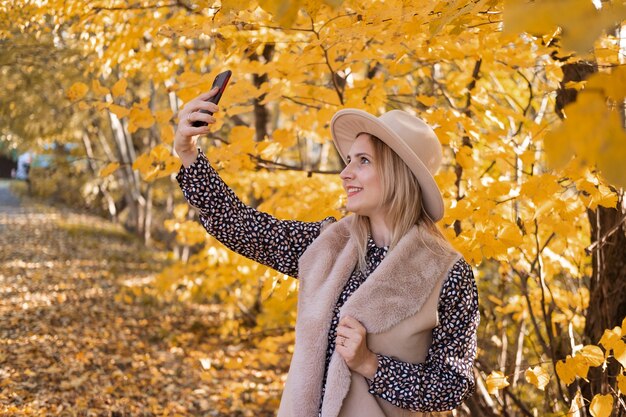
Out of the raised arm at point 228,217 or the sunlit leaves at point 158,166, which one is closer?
the raised arm at point 228,217

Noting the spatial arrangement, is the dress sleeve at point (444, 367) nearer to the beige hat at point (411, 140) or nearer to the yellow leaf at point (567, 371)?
the beige hat at point (411, 140)

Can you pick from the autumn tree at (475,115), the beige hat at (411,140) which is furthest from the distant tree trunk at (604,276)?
the beige hat at (411,140)

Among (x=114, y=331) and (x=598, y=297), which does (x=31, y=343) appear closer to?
(x=114, y=331)

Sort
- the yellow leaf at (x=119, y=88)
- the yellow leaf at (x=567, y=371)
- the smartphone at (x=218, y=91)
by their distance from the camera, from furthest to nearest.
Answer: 1. the yellow leaf at (x=119, y=88)
2. the yellow leaf at (x=567, y=371)
3. the smartphone at (x=218, y=91)

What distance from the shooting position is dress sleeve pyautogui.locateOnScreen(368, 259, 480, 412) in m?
1.73

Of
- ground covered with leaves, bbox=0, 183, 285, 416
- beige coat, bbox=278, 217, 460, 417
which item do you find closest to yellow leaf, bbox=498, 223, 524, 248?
beige coat, bbox=278, 217, 460, 417

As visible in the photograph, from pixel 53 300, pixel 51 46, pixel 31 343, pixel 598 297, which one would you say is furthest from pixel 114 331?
pixel 598 297

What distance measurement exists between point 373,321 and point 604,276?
65.7 inches

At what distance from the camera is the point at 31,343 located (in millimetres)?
5676

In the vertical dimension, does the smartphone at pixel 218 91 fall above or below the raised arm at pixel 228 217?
above

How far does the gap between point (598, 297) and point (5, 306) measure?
20.0 ft

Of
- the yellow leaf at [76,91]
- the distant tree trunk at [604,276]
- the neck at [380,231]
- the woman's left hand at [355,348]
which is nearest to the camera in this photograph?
the woman's left hand at [355,348]

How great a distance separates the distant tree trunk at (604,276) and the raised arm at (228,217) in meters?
1.53

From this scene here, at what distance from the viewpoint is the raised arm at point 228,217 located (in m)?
1.82
